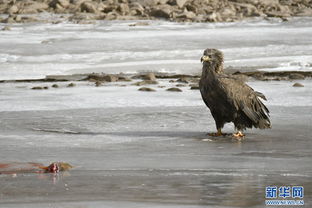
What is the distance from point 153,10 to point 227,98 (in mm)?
17944

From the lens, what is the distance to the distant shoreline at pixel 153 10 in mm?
26359

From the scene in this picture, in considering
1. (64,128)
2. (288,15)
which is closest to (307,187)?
(64,128)

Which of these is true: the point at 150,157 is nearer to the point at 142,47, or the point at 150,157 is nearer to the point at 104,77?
the point at 104,77

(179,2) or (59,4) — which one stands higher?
(59,4)

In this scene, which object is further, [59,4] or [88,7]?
[59,4]

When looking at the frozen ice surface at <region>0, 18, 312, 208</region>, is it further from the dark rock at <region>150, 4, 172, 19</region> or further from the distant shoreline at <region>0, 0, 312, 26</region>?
the dark rock at <region>150, 4, 172, 19</region>

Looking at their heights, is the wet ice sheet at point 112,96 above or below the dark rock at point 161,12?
above

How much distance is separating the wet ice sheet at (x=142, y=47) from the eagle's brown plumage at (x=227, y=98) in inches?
278

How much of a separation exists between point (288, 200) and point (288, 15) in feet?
70.8

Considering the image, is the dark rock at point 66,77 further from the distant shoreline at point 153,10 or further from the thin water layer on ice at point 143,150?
the distant shoreline at point 153,10

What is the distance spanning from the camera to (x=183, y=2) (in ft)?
94.4

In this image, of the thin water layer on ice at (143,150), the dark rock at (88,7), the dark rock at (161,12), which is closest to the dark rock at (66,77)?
the thin water layer on ice at (143,150)

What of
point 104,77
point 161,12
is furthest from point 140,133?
point 161,12

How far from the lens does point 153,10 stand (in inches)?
1077
